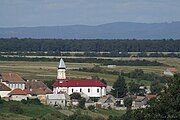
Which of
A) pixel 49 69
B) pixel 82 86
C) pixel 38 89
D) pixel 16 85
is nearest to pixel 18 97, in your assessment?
pixel 38 89

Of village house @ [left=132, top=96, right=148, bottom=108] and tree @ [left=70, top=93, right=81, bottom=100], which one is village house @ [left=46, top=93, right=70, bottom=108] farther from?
village house @ [left=132, top=96, right=148, bottom=108]

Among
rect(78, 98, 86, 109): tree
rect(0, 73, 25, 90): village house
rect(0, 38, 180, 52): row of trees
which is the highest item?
rect(0, 38, 180, 52): row of trees

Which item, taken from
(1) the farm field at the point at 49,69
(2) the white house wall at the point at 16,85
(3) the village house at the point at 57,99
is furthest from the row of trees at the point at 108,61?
(3) the village house at the point at 57,99

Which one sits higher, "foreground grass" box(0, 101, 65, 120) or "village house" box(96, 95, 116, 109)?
"foreground grass" box(0, 101, 65, 120)

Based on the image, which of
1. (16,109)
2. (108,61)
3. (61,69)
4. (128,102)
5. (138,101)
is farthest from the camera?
(108,61)

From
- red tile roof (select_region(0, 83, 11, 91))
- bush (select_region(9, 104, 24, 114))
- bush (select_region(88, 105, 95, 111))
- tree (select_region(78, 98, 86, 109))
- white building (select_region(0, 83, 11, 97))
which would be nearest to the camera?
bush (select_region(9, 104, 24, 114))

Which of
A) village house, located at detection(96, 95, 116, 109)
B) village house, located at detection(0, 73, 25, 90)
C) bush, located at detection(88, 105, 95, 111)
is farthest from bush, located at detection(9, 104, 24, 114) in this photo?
village house, located at detection(0, 73, 25, 90)

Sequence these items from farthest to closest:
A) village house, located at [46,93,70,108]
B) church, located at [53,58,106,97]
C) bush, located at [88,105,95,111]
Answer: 1. church, located at [53,58,106,97]
2. village house, located at [46,93,70,108]
3. bush, located at [88,105,95,111]

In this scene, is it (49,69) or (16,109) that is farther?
(49,69)

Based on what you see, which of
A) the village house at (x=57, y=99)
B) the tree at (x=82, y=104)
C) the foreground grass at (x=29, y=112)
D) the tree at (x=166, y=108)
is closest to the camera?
the tree at (x=166, y=108)

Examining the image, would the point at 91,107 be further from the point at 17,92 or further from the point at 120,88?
the point at 120,88

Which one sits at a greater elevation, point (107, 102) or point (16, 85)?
point (16, 85)

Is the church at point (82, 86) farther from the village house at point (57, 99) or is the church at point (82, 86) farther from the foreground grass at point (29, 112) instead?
the foreground grass at point (29, 112)

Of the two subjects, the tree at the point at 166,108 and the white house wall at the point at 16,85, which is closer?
the tree at the point at 166,108
